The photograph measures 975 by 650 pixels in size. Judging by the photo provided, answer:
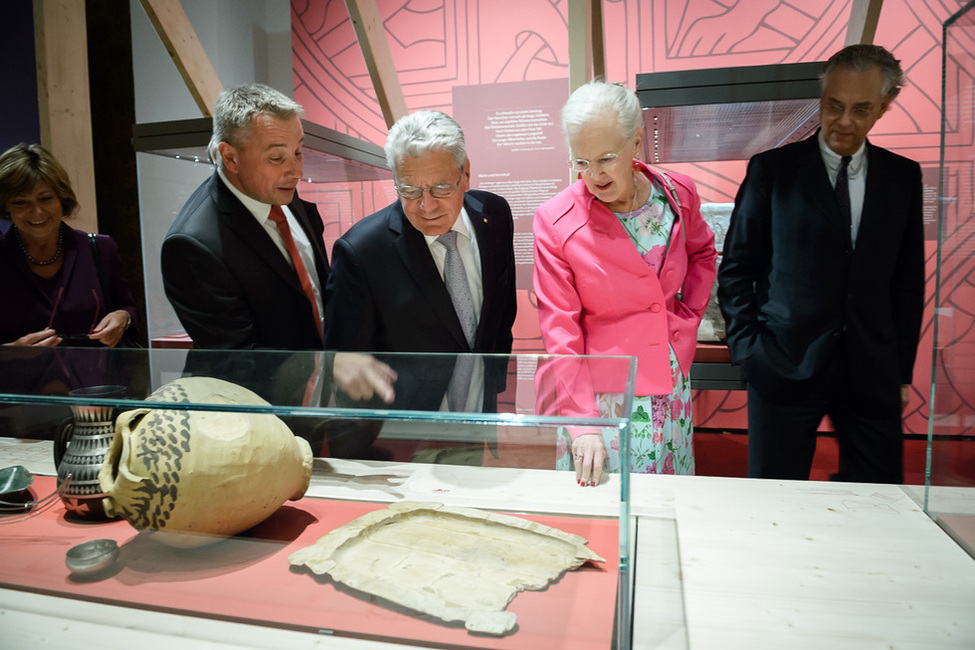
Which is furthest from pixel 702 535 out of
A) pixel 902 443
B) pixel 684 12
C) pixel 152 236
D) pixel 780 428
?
pixel 684 12

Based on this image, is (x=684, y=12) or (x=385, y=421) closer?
(x=385, y=421)

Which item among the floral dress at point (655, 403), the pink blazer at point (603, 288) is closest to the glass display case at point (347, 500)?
the pink blazer at point (603, 288)

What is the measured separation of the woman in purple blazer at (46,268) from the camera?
2127 millimetres

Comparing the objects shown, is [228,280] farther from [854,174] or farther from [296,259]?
[854,174]

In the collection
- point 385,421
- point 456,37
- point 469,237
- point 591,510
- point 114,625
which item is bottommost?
point 114,625

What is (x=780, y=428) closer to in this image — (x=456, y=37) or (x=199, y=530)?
(x=199, y=530)

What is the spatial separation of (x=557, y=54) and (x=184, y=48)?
79.3 inches

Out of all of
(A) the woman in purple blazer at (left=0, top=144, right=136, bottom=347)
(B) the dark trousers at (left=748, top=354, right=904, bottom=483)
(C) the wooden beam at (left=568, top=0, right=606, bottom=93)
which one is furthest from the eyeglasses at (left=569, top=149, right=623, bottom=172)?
(A) the woman in purple blazer at (left=0, top=144, right=136, bottom=347)

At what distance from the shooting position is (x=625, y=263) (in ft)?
5.41

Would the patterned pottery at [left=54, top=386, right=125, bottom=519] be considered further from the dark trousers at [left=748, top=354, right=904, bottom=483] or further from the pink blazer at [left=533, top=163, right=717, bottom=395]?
the dark trousers at [left=748, top=354, right=904, bottom=483]

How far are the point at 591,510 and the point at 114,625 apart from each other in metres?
0.71

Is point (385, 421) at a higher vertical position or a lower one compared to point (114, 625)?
higher

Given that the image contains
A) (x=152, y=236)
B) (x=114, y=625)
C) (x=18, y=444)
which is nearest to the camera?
(x=114, y=625)

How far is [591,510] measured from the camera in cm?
100
